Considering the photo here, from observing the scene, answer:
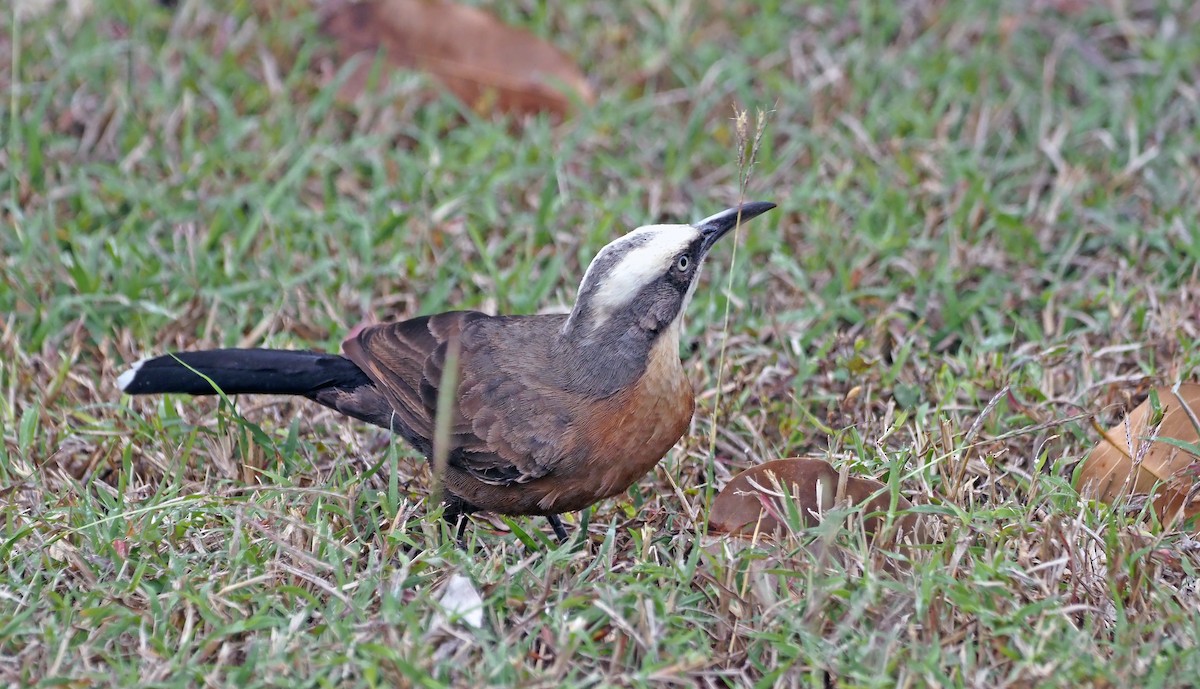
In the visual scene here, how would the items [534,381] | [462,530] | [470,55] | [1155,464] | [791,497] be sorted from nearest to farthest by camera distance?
[791,497] < [1155,464] < [534,381] < [462,530] < [470,55]

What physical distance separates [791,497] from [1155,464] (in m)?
1.30

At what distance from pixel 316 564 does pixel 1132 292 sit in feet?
12.0

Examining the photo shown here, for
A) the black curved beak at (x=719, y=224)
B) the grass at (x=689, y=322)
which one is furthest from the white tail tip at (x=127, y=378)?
the black curved beak at (x=719, y=224)

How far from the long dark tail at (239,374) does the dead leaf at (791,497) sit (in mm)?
1477

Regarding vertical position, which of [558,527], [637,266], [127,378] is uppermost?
[637,266]

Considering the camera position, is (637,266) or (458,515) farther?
(458,515)

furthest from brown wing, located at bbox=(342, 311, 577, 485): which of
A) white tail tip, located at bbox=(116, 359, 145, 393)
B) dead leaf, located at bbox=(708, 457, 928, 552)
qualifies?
white tail tip, located at bbox=(116, 359, 145, 393)

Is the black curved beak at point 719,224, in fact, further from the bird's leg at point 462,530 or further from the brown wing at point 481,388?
the bird's leg at point 462,530

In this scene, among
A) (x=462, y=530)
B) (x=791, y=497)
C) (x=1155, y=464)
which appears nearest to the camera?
(x=791, y=497)

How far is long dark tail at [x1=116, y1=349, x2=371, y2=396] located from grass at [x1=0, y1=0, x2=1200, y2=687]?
16cm

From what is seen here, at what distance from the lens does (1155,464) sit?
14.6 feet

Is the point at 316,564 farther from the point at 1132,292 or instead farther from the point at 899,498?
the point at 1132,292

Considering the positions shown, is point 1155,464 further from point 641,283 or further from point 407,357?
point 407,357

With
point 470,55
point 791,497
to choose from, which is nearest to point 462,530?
point 791,497
